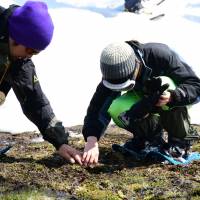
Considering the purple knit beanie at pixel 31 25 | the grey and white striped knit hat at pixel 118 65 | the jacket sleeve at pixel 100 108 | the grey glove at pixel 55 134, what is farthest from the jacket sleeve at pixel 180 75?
the purple knit beanie at pixel 31 25

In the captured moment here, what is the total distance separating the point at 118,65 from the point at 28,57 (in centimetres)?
111

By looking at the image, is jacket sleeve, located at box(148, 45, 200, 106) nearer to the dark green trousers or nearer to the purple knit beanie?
the dark green trousers

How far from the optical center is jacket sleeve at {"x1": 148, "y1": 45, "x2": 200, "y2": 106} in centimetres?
670

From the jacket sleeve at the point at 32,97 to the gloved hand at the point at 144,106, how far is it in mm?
913

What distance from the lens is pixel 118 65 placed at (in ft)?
20.1

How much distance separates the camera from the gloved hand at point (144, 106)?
6492 mm

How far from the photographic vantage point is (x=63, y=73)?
20344mm

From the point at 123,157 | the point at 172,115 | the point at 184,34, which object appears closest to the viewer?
the point at 172,115

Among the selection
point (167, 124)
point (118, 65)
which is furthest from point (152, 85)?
point (167, 124)

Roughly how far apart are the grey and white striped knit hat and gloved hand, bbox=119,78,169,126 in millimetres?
435

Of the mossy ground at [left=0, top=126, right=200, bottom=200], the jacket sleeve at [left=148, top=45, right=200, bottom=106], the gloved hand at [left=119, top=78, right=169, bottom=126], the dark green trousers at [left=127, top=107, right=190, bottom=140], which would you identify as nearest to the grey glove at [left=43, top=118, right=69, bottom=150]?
the mossy ground at [left=0, top=126, right=200, bottom=200]

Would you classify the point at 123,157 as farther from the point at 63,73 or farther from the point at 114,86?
the point at 63,73

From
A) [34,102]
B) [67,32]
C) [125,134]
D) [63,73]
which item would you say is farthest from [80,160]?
[67,32]

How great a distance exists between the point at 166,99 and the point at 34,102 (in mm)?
1765
